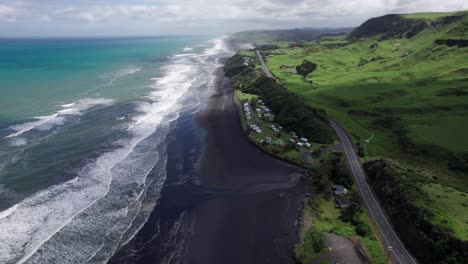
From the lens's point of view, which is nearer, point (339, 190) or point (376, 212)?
point (376, 212)

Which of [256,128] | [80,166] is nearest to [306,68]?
[256,128]

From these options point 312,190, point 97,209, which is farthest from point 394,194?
point 97,209

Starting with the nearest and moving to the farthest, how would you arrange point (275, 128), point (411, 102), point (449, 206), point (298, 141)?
point (449, 206), point (298, 141), point (275, 128), point (411, 102)

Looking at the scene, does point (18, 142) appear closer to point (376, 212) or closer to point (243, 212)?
point (243, 212)

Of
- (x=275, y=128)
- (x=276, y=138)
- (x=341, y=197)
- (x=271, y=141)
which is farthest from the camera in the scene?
(x=275, y=128)

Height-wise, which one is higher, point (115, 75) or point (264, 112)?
point (115, 75)

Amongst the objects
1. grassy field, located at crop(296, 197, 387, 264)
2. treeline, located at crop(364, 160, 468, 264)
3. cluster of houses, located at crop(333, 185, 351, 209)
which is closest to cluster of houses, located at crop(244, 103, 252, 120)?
treeline, located at crop(364, 160, 468, 264)
